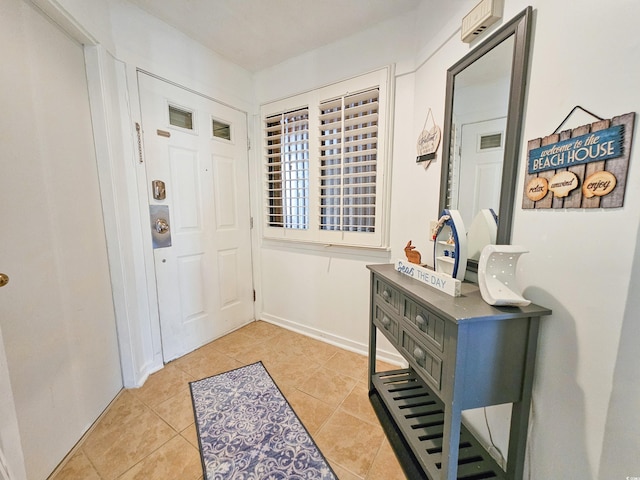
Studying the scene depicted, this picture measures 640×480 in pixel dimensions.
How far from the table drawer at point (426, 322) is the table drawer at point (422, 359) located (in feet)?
0.16

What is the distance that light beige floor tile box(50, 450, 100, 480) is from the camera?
109 cm

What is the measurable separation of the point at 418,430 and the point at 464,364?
0.63m

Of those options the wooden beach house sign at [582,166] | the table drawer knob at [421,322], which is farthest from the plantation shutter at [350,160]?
the wooden beach house sign at [582,166]

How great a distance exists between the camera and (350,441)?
126 centimetres

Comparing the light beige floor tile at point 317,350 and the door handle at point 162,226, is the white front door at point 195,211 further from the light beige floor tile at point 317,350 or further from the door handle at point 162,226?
the light beige floor tile at point 317,350

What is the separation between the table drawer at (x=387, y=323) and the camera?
4.01 ft

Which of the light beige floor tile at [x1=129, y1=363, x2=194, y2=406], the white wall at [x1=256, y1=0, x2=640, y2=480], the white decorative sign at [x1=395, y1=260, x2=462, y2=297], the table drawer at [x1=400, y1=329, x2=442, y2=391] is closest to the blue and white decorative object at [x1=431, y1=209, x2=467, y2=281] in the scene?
the white decorative sign at [x1=395, y1=260, x2=462, y2=297]

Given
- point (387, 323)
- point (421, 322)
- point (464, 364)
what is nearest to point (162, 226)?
point (387, 323)

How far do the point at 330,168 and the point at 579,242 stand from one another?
1525mm

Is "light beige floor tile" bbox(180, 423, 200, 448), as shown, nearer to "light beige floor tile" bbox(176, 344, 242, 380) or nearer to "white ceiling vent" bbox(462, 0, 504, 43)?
"light beige floor tile" bbox(176, 344, 242, 380)

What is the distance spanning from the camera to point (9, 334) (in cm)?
92

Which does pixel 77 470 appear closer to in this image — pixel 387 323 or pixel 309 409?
pixel 309 409

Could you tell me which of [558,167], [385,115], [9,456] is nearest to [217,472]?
[9,456]

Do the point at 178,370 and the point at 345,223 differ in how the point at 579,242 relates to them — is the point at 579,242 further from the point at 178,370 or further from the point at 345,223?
the point at 178,370
